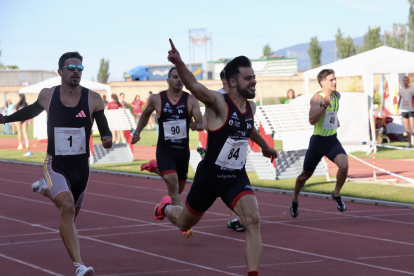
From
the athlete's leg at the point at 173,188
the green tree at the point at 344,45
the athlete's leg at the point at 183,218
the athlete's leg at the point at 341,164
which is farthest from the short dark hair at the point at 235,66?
the green tree at the point at 344,45

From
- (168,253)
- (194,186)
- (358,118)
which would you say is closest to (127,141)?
(358,118)

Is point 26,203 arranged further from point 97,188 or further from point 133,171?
point 133,171

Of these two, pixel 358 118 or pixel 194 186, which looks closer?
pixel 194 186

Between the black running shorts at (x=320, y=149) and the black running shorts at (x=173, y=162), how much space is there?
6.35ft

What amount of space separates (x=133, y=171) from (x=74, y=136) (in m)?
10.0

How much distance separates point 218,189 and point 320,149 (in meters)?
3.85

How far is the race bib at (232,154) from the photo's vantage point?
4957mm

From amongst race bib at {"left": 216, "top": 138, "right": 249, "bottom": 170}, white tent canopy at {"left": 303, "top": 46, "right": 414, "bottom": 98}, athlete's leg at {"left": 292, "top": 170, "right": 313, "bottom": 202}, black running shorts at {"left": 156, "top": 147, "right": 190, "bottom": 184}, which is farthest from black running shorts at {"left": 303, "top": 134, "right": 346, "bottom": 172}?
white tent canopy at {"left": 303, "top": 46, "right": 414, "bottom": 98}

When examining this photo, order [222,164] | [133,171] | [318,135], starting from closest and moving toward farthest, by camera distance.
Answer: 1. [222,164]
2. [318,135]
3. [133,171]

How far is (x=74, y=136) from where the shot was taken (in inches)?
220

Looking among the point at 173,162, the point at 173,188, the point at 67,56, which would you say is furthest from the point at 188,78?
the point at 173,162

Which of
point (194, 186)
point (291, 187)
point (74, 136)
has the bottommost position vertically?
point (291, 187)

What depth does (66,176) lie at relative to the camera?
18.2 ft

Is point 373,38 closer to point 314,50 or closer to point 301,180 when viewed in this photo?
point 314,50
